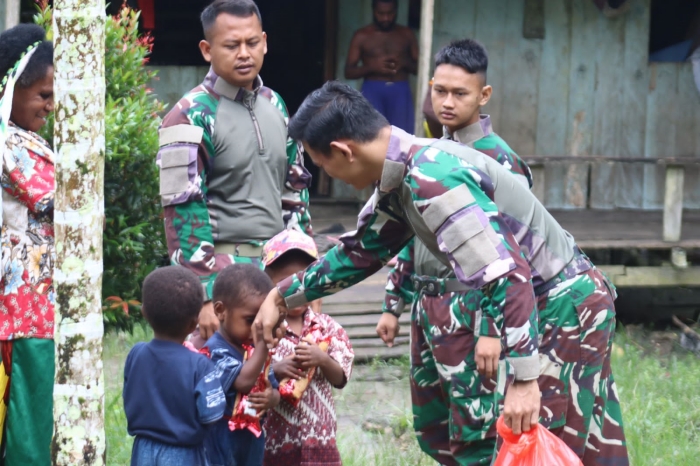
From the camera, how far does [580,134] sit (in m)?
9.87

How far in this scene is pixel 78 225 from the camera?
10.0 feet

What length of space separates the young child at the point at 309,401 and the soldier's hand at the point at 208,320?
257mm

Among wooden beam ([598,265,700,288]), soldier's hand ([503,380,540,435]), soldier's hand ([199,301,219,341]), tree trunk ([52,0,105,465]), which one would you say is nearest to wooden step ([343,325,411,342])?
wooden beam ([598,265,700,288])

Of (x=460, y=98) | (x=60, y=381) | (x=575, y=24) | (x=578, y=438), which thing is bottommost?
(x=578, y=438)

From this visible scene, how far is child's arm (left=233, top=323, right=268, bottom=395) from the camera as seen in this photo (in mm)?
3506

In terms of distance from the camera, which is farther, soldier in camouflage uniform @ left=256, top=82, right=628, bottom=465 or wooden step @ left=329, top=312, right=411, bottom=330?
wooden step @ left=329, top=312, right=411, bottom=330

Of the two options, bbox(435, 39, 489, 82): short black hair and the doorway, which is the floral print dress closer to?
bbox(435, 39, 489, 82): short black hair

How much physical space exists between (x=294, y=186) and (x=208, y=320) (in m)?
0.83

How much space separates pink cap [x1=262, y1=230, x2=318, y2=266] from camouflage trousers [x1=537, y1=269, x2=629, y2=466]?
950 millimetres

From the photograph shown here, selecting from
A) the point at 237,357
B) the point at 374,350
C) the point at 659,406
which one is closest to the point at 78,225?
the point at 237,357

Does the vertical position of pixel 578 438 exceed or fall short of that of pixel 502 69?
it falls short

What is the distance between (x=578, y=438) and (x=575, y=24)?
668 centimetres

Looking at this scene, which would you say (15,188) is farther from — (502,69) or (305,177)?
(502,69)

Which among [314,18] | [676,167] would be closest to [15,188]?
[676,167]
